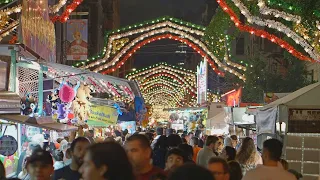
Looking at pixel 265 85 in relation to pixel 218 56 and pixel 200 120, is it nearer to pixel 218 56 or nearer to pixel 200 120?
pixel 200 120

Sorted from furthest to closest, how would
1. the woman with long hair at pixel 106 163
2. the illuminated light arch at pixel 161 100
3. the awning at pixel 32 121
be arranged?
the illuminated light arch at pixel 161 100
the awning at pixel 32 121
the woman with long hair at pixel 106 163

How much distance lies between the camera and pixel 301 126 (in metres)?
13.3

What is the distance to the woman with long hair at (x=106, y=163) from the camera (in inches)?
141

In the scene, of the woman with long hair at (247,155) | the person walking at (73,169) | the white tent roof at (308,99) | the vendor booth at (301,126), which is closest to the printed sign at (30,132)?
the vendor booth at (301,126)

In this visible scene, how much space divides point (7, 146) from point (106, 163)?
9.63 m

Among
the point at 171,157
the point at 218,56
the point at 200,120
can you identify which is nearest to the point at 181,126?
the point at 200,120

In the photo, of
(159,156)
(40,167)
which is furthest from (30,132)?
(40,167)

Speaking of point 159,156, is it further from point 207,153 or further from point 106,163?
point 106,163

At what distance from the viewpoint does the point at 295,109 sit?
13070 mm

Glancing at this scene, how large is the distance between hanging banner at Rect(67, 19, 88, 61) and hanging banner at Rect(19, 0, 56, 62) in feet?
17.5

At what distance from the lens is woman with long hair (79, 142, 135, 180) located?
3.58 meters

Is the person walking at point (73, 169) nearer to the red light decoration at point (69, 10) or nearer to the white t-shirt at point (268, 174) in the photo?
the white t-shirt at point (268, 174)

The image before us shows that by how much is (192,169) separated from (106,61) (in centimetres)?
2527

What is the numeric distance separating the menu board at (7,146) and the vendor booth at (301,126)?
523 centimetres
